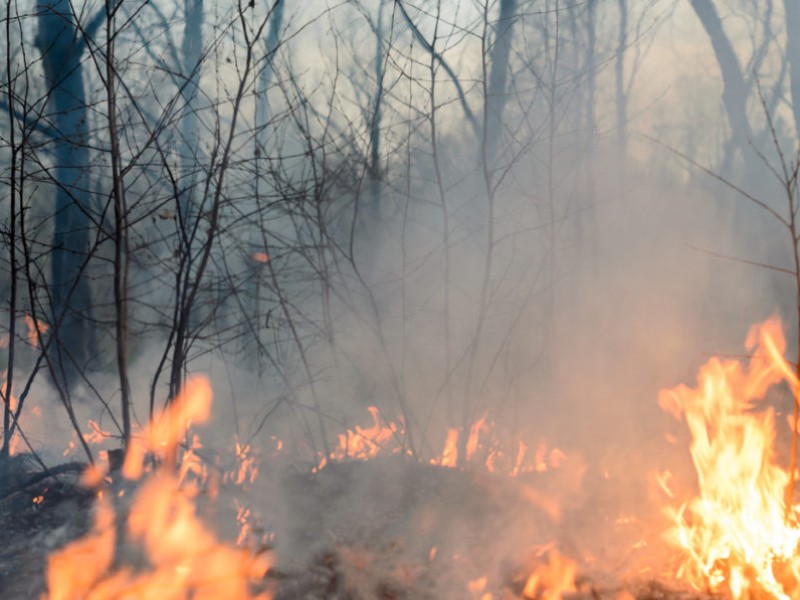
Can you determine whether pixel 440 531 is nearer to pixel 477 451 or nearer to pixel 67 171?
pixel 477 451

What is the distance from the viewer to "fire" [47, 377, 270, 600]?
11.0 ft

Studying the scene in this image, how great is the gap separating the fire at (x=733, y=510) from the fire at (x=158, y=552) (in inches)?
87.0

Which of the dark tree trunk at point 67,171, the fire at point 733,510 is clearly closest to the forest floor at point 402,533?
the fire at point 733,510

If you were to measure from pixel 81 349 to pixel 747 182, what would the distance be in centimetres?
1096

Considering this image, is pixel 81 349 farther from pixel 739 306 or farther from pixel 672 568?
pixel 739 306

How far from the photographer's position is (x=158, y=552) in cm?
360

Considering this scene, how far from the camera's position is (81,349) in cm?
1036

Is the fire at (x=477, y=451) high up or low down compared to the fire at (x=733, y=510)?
down

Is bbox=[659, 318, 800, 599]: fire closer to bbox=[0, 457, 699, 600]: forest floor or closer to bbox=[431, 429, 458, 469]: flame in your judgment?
bbox=[0, 457, 699, 600]: forest floor

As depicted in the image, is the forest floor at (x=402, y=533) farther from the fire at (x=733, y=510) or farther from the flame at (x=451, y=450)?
the flame at (x=451, y=450)

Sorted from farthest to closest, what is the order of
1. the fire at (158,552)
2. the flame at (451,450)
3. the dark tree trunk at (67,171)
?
the dark tree trunk at (67,171), the flame at (451,450), the fire at (158,552)

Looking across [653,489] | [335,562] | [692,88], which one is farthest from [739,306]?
[335,562]

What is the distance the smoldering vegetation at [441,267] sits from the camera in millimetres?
4320

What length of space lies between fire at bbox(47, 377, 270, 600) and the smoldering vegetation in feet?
1.03
